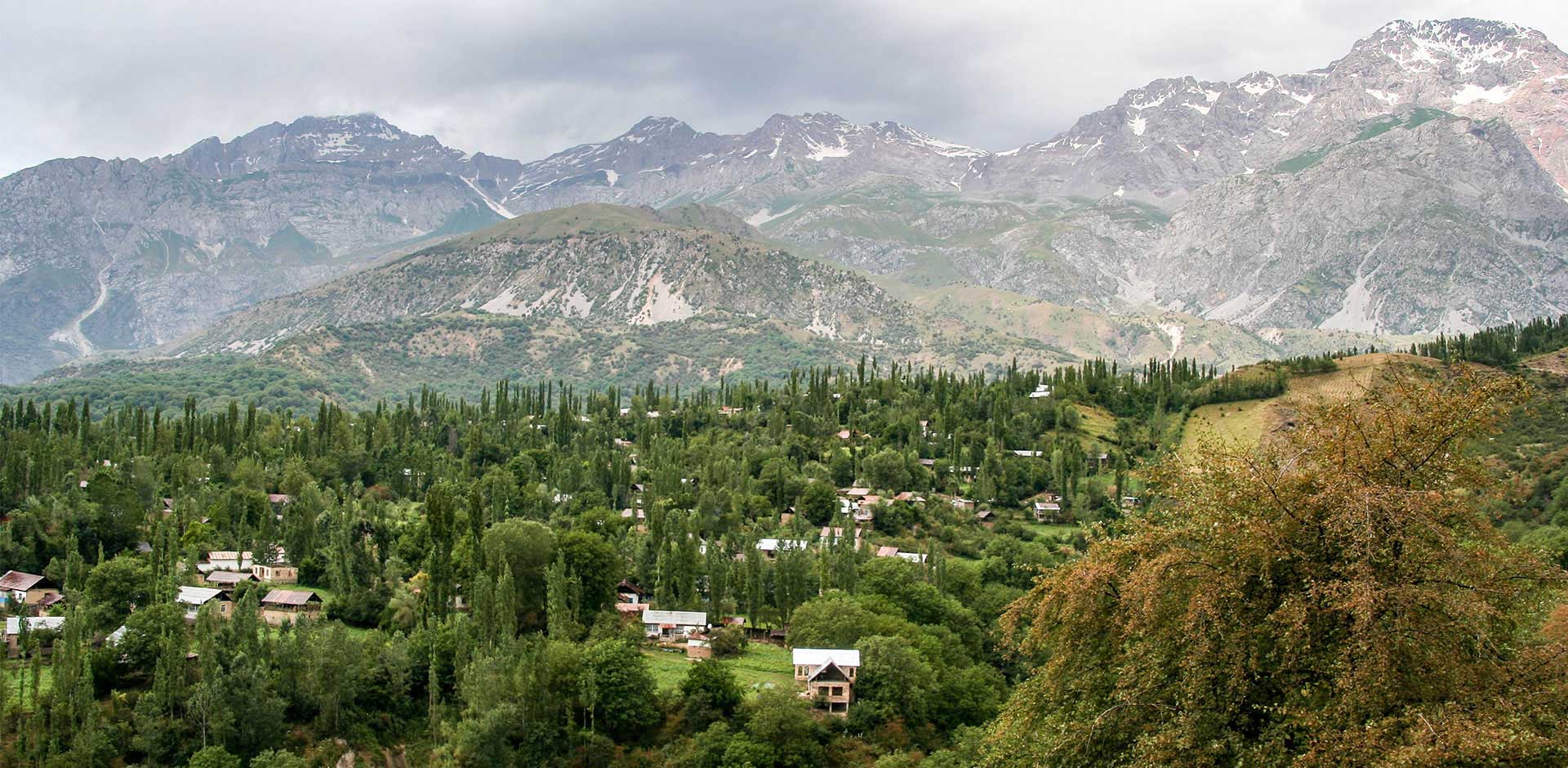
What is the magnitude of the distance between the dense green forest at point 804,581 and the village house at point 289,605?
10.9 inches

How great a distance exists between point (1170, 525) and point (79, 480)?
84938 mm

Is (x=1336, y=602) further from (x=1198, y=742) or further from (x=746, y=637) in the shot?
(x=746, y=637)

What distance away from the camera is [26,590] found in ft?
213

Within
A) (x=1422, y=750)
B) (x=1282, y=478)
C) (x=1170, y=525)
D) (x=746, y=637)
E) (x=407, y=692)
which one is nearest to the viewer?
(x=1422, y=750)

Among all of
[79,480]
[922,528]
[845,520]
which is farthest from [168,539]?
[922,528]

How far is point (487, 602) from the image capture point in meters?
60.0

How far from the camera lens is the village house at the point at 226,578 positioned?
228ft

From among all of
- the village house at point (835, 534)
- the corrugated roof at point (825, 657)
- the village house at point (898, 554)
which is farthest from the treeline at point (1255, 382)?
the corrugated roof at point (825, 657)

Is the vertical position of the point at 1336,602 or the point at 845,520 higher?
the point at 1336,602

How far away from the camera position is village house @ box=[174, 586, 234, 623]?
63.1 m

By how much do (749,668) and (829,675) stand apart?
6180 millimetres

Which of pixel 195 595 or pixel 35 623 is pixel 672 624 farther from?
pixel 35 623

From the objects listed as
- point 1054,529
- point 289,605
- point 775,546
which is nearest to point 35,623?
point 289,605

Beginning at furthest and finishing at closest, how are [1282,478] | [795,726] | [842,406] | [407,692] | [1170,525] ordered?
[842,406]
[407,692]
[795,726]
[1170,525]
[1282,478]
